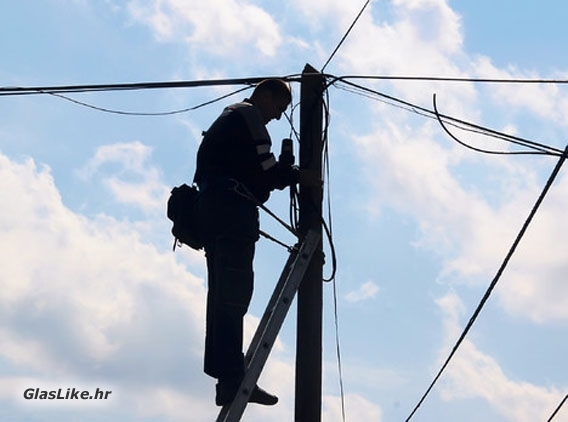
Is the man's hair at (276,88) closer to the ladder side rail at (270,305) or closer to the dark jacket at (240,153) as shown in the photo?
the dark jacket at (240,153)

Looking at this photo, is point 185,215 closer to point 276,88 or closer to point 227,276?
point 227,276

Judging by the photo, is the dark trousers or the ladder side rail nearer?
the dark trousers

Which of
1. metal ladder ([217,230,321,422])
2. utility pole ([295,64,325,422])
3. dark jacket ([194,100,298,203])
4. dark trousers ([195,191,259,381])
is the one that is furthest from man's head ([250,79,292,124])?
metal ladder ([217,230,321,422])

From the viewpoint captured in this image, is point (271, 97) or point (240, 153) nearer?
point (240, 153)

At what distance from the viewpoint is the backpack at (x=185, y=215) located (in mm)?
7812

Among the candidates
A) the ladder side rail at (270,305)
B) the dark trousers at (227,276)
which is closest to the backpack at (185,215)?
the dark trousers at (227,276)

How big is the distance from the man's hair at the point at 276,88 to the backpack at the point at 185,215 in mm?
797

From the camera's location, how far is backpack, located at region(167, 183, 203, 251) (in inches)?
308

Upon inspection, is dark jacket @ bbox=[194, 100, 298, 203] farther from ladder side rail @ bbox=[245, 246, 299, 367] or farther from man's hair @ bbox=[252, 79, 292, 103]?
ladder side rail @ bbox=[245, 246, 299, 367]

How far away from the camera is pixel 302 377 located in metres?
7.98

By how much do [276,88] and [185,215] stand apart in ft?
3.43

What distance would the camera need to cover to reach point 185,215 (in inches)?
309

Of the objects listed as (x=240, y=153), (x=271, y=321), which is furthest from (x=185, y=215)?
(x=271, y=321)

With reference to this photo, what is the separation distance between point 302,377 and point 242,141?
1.66 m
